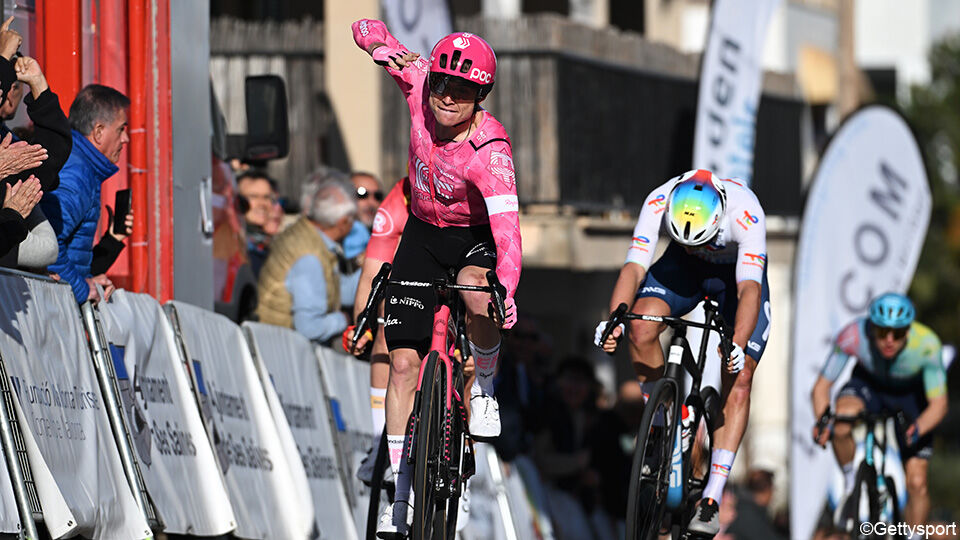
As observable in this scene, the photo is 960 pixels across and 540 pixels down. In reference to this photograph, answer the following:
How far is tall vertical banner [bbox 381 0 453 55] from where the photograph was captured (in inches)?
606

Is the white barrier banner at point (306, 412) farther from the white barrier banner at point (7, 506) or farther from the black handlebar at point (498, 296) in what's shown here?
the white barrier banner at point (7, 506)

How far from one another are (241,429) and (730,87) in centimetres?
969

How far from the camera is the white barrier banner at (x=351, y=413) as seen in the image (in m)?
12.5

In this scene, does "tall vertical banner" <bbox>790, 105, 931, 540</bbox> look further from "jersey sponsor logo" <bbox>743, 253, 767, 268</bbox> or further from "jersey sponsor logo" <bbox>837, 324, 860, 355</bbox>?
"jersey sponsor logo" <bbox>743, 253, 767, 268</bbox>

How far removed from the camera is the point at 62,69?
32.8ft

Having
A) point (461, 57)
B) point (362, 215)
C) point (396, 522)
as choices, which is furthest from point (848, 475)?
point (461, 57)

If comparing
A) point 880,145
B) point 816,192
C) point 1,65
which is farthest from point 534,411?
point 1,65

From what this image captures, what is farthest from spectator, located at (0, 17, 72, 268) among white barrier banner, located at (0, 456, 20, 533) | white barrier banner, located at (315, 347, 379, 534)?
white barrier banner, located at (315, 347, 379, 534)

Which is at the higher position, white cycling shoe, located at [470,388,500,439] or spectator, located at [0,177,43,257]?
spectator, located at [0,177,43,257]

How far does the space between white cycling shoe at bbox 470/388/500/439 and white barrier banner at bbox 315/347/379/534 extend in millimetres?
3381

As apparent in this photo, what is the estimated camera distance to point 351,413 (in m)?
13.0

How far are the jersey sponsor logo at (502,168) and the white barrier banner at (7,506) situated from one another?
8.69 feet

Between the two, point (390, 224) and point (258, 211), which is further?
point (258, 211)

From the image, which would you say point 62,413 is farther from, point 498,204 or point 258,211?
point 258,211
